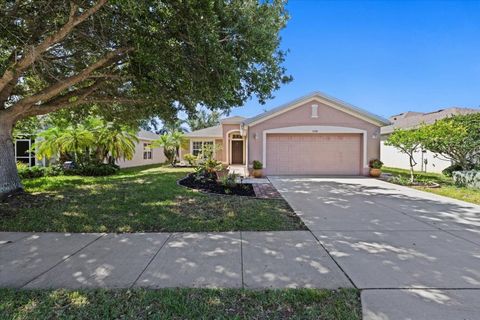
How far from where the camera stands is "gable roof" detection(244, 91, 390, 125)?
574 inches

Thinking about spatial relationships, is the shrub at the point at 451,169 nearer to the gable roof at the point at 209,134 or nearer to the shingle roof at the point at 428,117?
the shingle roof at the point at 428,117

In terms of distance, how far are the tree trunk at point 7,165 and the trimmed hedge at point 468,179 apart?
17.5m

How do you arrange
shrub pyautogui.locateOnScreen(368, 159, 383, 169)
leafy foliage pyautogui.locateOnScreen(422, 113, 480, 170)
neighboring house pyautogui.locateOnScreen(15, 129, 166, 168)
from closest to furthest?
leafy foliage pyautogui.locateOnScreen(422, 113, 480, 170) < shrub pyautogui.locateOnScreen(368, 159, 383, 169) < neighboring house pyautogui.locateOnScreen(15, 129, 166, 168)

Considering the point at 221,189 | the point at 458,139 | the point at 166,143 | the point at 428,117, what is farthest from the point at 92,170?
the point at 428,117

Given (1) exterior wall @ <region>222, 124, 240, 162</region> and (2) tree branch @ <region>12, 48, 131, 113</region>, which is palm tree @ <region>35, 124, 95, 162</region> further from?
(1) exterior wall @ <region>222, 124, 240, 162</region>

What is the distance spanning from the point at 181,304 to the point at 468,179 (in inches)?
522

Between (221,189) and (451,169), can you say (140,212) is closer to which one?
(221,189)

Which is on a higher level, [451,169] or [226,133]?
[226,133]

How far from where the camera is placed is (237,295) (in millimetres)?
3045

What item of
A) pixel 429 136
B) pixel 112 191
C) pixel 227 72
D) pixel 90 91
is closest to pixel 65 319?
pixel 227 72

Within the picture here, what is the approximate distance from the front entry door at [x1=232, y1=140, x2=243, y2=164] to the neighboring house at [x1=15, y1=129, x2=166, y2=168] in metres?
7.80

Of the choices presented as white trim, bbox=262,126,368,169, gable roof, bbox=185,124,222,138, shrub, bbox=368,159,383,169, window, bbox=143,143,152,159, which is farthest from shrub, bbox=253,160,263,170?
window, bbox=143,143,152,159

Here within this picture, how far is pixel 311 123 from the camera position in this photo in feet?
48.8

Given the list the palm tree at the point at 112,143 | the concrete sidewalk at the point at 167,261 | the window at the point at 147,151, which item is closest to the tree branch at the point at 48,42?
the concrete sidewalk at the point at 167,261
